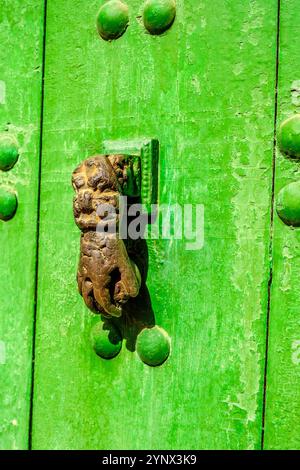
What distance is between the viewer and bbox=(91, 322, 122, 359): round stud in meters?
0.86

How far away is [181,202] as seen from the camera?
2.68 ft

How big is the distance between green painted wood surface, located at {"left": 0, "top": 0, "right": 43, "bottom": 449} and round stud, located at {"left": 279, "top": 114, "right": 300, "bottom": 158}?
→ 392 mm

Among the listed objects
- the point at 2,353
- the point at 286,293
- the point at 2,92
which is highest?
the point at 2,92

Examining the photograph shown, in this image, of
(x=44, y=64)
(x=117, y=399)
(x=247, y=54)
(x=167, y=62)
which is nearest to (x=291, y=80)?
(x=247, y=54)

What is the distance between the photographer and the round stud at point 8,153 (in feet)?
3.14

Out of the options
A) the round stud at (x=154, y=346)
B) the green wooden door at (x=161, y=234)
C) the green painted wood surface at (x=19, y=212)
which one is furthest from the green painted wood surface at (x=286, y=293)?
the green painted wood surface at (x=19, y=212)

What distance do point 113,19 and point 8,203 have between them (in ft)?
1.07

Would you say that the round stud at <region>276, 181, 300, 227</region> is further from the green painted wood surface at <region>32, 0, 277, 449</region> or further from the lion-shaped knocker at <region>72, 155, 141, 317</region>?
the lion-shaped knocker at <region>72, 155, 141, 317</region>

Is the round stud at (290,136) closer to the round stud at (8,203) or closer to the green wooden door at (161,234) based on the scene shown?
the green wooden door at (161,234)

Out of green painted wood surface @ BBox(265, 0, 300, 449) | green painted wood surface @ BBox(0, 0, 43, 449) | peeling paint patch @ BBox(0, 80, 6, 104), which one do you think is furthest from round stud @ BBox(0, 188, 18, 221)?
green painted wood surface @ BBox(265, 0, 300, 449)

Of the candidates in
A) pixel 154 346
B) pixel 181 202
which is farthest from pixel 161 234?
pixel 154 346

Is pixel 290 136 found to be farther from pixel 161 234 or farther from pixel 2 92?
pixel 2 92

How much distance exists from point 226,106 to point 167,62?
111mm
